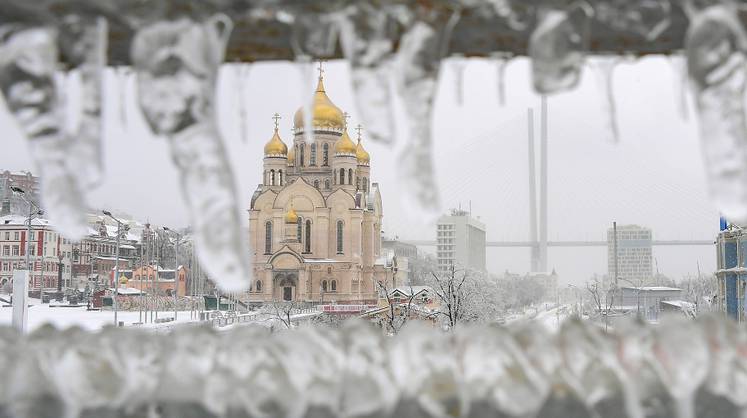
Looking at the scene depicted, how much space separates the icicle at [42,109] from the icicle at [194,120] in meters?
0.26

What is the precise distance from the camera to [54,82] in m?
2.03

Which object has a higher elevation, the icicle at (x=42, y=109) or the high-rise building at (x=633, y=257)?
the high-rise building at (x=633, y=257)

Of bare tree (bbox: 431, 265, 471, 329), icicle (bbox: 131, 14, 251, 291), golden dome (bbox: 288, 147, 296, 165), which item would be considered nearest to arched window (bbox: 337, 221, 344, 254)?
golden dome (bbox: 288, 147, 296, 165)

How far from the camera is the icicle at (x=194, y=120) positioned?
196 cm

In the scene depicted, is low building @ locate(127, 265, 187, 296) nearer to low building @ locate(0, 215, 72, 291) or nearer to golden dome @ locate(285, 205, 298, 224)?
low building @ locate(0, 215, 72, 291)

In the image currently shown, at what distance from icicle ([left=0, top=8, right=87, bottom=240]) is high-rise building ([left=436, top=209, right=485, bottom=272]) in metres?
79.0

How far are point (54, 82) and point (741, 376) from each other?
2.02 meters

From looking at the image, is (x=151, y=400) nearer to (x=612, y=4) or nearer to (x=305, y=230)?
(x=612, y=4)

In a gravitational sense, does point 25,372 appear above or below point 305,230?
below

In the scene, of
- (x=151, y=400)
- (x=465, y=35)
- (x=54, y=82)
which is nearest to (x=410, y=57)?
(x=465, y=35)

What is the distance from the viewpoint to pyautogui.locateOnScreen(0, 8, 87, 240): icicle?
1.98m

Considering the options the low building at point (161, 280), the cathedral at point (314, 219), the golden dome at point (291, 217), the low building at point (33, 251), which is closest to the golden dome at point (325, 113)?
the cathedral at point (314, 219)

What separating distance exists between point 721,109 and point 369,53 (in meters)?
0.94

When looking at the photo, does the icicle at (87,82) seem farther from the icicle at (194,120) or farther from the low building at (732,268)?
the low building at (732,268)
